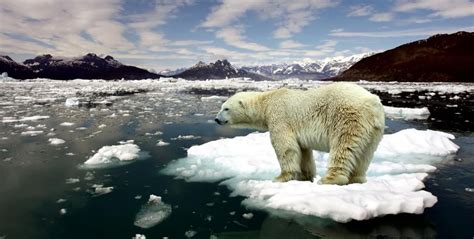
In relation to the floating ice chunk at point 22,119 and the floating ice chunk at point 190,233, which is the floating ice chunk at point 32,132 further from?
the floating ice chunk at point 190,233

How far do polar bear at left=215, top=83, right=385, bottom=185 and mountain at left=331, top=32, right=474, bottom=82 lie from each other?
9963 centimetres

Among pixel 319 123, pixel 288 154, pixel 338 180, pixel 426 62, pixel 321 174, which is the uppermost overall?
pixel 319 123

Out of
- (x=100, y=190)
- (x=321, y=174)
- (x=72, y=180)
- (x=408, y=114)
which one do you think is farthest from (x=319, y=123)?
(x=408, y=114)

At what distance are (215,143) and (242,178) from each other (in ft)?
9.03

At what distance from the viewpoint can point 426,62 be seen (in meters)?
114

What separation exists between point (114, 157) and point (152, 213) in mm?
3885

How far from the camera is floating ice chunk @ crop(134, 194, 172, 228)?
486cm

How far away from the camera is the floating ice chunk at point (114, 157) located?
812cm

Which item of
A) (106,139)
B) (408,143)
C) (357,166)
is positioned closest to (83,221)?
(357,166)

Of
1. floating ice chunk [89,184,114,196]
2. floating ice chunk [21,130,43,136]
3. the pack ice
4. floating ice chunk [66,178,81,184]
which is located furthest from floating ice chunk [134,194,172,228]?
floating ice chunk [21,130,43,136]

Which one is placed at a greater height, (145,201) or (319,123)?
(319,123)

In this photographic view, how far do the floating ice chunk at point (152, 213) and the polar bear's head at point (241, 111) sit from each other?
1.74m

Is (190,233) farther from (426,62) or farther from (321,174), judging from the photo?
(426,62)

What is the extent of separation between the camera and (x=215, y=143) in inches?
375
